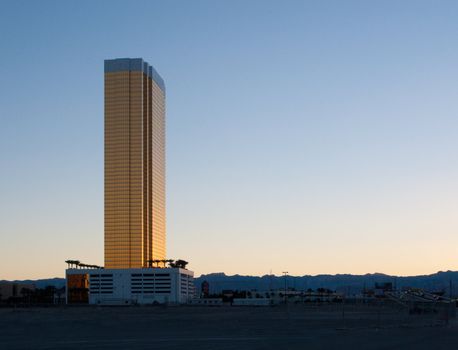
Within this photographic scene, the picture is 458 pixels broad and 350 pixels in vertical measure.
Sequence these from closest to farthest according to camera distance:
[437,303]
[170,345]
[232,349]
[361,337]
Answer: [232,349] < [170,345] < [361,337] < [437,303]

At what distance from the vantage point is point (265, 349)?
4162cm

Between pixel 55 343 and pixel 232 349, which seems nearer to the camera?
pixel 232 349

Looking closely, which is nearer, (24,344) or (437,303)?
(24,344)

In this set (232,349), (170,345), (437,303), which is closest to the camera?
(232,349)

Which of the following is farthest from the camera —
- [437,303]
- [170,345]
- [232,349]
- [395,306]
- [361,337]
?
[395,306]

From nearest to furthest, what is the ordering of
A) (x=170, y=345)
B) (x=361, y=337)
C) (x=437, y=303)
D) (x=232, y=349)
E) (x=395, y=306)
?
(x=232, y=349) < (x=170, y=345) < (x=361, y=337) < (x=437, y=303) < (x=395, y=306)

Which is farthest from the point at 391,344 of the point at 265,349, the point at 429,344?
the point at 265,349

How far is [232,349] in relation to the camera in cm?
4147

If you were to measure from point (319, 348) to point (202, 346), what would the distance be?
20.7ft

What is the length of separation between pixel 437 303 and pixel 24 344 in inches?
2700

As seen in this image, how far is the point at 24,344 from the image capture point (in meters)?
46.8

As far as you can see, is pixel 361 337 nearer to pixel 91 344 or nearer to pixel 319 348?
pixel 319 348

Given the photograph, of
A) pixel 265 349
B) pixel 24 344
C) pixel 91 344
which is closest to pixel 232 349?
pixel 265 349

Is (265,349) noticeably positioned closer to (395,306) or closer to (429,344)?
(429,344)
